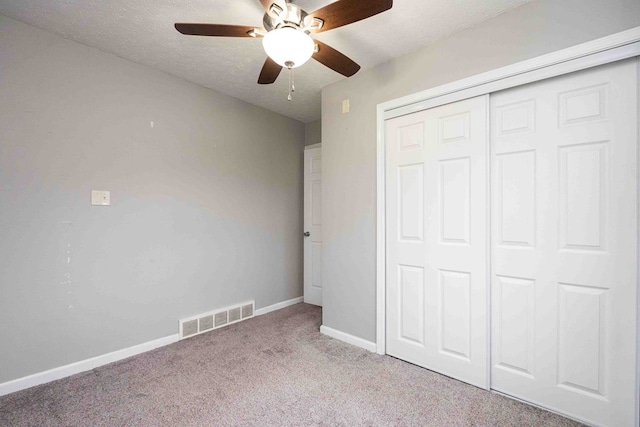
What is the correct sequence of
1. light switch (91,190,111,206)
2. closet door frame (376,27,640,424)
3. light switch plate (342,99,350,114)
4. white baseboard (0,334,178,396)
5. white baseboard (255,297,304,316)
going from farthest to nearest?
white baseboard (255,297,304,316), light switch plate (342,99,350,114), light switch (91,190,111,206), white baseboard (0,334,178,396), closet door frame (376,27,640,424)

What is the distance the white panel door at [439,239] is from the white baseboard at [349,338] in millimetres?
151

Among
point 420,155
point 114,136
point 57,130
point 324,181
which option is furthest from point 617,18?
point 57,130

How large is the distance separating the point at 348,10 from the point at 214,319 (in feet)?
9.32

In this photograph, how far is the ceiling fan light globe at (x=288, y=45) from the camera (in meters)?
1.39

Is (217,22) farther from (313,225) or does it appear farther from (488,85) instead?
(313,225)

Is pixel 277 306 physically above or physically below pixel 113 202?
below

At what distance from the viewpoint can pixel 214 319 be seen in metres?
2.94

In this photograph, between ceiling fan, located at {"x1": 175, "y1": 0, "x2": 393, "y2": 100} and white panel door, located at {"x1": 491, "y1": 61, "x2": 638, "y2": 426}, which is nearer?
ceiling fan, located at {"x1": 175, "y1": 0, "x2": 393, "y2": 100}

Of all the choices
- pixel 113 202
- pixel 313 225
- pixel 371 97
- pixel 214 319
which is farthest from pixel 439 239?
pixel 113 202

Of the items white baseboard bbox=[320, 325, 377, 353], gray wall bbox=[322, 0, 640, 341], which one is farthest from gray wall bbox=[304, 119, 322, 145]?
white baseboard bbox=[320, 325, 377, 353]

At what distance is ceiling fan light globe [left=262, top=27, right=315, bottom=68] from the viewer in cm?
139

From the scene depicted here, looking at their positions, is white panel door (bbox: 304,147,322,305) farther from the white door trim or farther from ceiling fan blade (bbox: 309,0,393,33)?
ceiling fan blade (bbox: 309,0,393,33)

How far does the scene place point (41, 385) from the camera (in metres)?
1.95

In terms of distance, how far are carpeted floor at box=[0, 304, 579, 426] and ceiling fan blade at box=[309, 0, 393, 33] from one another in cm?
216
